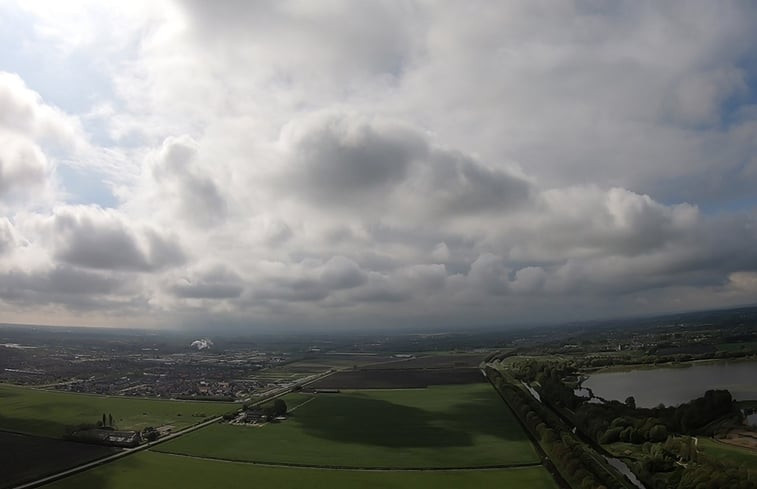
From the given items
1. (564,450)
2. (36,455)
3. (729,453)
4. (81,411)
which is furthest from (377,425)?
(81,411)

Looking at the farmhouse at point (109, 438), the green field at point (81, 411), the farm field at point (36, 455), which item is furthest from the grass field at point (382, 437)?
the green field at point (81, 411)

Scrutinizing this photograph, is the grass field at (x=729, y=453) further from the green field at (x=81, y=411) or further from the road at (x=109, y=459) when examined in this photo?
the green field at (x=81, y=411)

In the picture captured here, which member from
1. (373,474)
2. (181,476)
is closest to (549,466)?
(373,474)

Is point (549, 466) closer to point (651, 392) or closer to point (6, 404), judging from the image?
point (651, 392)

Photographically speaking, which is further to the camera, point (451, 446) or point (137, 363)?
point (137, 363)

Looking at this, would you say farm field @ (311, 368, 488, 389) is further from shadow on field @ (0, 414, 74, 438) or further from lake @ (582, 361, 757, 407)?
shadow on field @ (0, 414, 74, 438)

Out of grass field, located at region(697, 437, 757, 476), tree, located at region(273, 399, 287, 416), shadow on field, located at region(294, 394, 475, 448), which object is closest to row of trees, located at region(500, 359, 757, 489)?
grass field, located at region(697, 437, 757, 476)

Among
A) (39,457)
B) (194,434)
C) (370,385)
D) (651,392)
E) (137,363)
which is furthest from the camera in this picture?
(137,363)

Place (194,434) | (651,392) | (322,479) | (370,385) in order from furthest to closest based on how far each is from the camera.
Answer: (370,385) → (651,392) → (194,434) → (322,479)
